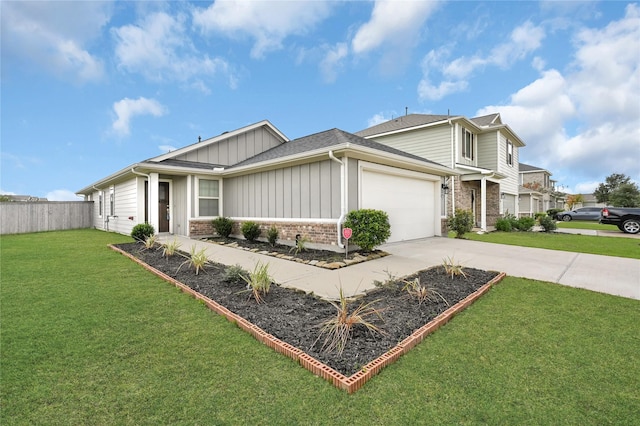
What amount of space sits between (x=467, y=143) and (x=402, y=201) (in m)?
8.56

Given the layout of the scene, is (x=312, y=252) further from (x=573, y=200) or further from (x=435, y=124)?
(x=573, y=200)

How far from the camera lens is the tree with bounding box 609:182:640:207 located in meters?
31.5

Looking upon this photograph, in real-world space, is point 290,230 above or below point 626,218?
below

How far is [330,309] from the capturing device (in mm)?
3652

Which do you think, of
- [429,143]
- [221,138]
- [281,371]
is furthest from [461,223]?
[221,138]

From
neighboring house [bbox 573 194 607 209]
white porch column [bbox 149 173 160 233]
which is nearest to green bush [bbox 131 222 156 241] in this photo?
white porch column [bbox 149 173 160 233]

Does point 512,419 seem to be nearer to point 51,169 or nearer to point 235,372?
point 235,372

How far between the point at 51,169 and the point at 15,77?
5.13m

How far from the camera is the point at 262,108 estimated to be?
16.6m

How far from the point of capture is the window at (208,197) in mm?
11203

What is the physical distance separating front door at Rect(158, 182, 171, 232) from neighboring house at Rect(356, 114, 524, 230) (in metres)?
11.4

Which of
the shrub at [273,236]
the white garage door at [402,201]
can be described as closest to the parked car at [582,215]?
the white garage door at [402,201]

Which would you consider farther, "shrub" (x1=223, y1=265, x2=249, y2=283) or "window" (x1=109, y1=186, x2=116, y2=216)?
"window" (x1=109, y1=186, x2=116, y2=216)

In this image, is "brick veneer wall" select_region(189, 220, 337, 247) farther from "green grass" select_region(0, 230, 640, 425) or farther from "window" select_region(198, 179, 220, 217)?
"green grass" select_region(0, 230, 640, 425)
